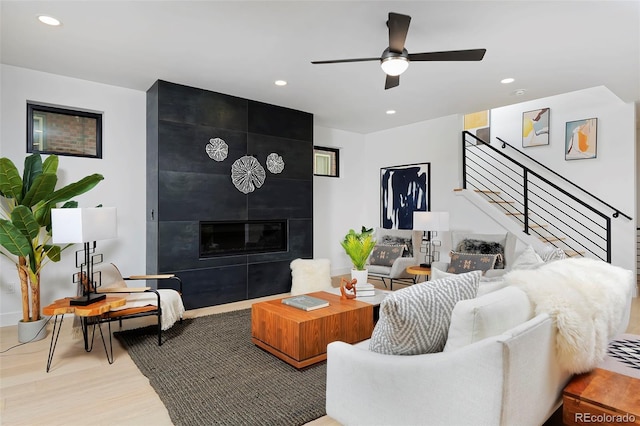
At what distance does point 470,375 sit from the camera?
4.49 feet

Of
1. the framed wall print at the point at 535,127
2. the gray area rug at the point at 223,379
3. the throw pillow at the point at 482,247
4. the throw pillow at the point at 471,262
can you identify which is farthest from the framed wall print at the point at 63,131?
the framed wall print at the point at 535,127

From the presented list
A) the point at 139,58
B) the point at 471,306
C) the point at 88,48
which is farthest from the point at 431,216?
the point at 88,48

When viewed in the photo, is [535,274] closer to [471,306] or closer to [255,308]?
[471,306]

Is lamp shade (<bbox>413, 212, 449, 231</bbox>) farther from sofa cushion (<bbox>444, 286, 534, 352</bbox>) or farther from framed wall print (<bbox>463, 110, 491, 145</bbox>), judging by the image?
sofa cushion (<bbox>444, 286, 534, 352</bbox>)

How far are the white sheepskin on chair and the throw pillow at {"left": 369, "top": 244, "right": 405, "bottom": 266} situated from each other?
87cm

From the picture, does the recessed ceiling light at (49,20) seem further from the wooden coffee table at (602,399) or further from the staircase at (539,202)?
the staircase at (539,202)

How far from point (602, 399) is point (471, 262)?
2791mm

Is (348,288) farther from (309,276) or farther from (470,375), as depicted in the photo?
(470,375)

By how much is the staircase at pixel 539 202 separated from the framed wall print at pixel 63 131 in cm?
532

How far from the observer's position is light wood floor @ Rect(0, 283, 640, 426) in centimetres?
209

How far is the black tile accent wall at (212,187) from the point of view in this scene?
13.7ft

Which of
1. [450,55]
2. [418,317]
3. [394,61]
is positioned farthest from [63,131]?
[418,317]

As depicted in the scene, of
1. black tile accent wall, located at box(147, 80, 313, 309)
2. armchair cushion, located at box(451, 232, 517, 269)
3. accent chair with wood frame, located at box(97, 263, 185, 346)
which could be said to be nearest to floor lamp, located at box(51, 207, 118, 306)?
accent chair with wood frame, located at box(97, 263, 185, 346)

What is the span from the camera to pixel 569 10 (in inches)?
104
